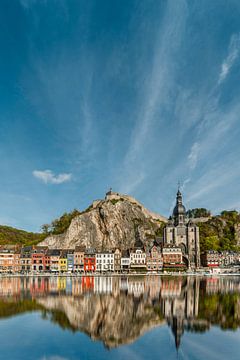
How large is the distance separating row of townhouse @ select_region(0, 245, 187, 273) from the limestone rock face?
11758mm

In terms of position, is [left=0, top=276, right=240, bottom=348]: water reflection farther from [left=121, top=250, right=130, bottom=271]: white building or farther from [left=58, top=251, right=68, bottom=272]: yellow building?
[left=121, top=250, right=130, bottom=271]: white building

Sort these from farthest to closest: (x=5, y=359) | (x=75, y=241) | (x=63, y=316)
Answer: (x=75, y=241)
(x=63, y=316)
(x=5, y=359)

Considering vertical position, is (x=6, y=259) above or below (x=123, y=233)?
below

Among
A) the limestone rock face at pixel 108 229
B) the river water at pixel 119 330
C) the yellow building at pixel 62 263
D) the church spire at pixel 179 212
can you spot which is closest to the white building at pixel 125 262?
the limestone rock face at pixel 108 229

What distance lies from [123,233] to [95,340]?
307 feet

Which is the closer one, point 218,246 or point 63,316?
point 63,316

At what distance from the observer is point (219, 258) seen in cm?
10725

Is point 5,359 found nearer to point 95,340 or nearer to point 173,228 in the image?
point 95,340

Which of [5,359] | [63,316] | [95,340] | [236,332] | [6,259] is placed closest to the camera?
[5,359]

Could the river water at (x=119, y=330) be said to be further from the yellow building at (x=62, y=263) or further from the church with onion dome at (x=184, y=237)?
the church with onion dome at (x=184, y=237)

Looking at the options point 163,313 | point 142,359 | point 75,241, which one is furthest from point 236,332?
point 75,241

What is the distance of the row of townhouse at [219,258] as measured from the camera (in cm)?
10544

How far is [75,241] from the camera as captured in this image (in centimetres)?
10506

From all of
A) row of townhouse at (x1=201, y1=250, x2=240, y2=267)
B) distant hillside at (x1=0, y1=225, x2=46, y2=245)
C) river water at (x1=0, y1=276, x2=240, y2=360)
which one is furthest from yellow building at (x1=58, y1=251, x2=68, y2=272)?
river water at (x1=0, y1=276, x2=240, y2=360)
